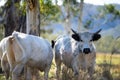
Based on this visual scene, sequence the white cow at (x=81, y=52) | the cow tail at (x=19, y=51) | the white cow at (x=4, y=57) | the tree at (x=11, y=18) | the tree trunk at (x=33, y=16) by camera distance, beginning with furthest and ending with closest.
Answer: the tree at (x=11, y=18) → the tree trunk at (x=33, y=16) → the white cow at (x=81, y=52) → the white cow at (x=4, y=57) → the cow tail at (x=19, y=51)

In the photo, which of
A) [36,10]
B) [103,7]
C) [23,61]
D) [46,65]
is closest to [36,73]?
[46,65]

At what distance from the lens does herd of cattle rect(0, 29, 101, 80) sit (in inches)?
519

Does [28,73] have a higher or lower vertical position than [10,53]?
lower

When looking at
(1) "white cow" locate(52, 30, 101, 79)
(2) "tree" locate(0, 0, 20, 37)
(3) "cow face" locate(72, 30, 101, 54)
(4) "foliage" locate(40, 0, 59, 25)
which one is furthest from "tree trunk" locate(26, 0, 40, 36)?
(4) "foliage" locate(40, 0, 59, 25)

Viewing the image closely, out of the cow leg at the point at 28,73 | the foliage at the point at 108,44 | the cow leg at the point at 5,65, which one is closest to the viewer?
the cow leg at the point at 5,65

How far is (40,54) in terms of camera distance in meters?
14.1

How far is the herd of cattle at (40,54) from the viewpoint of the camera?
13180 mm

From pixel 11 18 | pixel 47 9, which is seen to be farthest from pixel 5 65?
pixel 47 9

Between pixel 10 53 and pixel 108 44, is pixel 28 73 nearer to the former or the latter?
pixel 10 53

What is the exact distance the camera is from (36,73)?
49.9 ft

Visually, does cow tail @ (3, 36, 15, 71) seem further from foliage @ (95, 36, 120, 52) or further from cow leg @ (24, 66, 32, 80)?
foliage @ (95, 36, 120, 52)

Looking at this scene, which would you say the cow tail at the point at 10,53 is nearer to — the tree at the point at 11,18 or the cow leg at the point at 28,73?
the cow leg at the point at 28,73

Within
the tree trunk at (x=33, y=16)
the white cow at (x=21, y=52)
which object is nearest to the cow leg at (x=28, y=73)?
the white cow at (x=21, y=52)

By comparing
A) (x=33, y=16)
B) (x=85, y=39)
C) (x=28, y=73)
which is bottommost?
(x=28, y=73)
